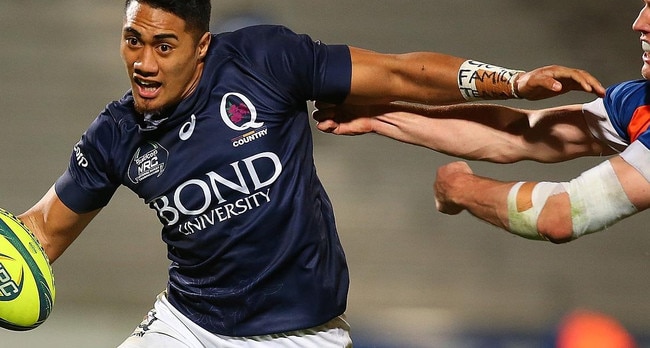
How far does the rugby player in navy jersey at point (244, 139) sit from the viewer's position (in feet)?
8.69

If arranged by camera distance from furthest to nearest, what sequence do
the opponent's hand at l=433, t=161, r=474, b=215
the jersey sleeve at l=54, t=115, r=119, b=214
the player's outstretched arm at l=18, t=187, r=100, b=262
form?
the player's outstretched arm at l=18, t=187, r=100, b=262 → the jersey sleeve at l=54, t=115, r=119, b=214 → the opponent's hand at l=433, t=161, r=474, b=215

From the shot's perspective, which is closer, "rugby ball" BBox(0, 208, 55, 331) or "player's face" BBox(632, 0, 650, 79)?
"rugby ball" BBox(0, 208, 55, 331)

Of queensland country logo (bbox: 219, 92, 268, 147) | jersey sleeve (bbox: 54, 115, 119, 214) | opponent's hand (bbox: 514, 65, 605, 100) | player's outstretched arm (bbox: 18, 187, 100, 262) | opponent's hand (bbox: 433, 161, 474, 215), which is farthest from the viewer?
player's outstretched arm (bbox: 18, 187, 100, 262)

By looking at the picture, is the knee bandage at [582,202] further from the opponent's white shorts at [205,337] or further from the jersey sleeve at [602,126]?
the opponent's white shorts at [205,337]

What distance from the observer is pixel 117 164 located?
2.78m

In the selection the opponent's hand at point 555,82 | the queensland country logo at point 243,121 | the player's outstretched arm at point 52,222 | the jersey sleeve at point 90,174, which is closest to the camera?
the opponent's hand at point 555,82

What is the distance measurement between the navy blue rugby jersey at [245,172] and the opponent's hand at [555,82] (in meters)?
0.48

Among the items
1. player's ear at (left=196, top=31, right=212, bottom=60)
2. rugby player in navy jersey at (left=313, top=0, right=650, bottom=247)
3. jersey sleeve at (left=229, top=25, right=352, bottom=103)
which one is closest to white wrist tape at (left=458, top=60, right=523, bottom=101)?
rugby player in navy jersey at (left=313, top=0, right=650, bottom=247)

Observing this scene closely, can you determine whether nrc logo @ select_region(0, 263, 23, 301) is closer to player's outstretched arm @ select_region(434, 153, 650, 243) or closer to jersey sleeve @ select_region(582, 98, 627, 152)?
player's outstretched arm @ select_region(434, 153, 650, 243)

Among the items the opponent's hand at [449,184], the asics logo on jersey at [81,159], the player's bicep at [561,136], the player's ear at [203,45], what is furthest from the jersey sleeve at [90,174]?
the player's bicep at [561,136]

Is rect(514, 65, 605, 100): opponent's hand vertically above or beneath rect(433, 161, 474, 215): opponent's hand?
above

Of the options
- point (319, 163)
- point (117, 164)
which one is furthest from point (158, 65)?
point (319, 163)

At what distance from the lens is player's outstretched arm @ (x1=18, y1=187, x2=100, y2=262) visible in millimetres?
2898

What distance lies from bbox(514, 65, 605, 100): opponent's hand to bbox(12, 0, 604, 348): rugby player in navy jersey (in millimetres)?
28
